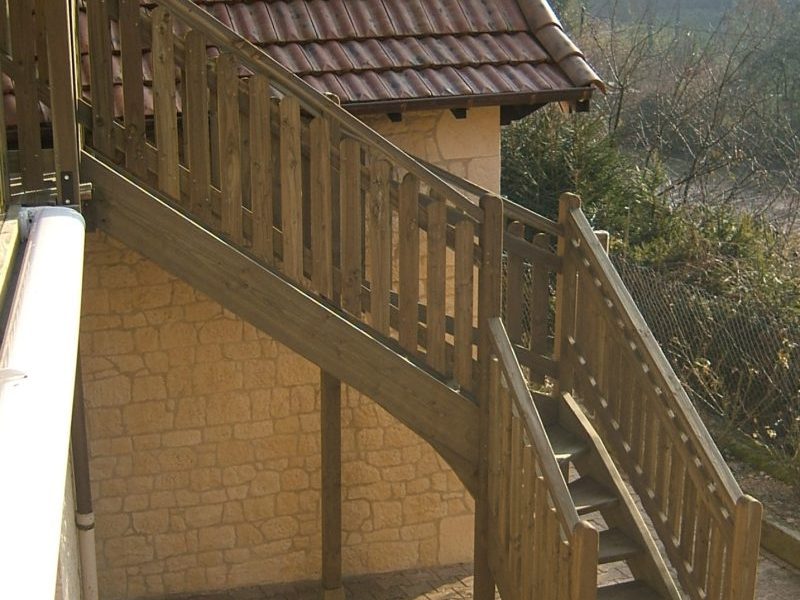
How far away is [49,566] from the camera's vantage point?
1.48m

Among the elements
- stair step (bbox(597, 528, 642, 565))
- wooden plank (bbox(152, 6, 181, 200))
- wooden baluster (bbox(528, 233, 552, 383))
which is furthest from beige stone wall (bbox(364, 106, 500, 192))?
stair step (bbox(597, 528, 642, 565))

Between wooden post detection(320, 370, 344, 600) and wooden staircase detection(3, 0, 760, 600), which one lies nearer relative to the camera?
wooden staircase detection(3, 0, 760, 600)

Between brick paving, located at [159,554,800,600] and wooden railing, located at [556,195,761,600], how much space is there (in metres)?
2.31

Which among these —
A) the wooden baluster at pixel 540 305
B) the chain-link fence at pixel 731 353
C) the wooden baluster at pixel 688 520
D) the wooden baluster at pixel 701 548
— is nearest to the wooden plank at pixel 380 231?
the wooden baluster at pixel 540 305

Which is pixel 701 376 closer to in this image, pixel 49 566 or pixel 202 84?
pixel 202 84

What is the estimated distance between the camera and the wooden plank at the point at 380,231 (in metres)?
5.45

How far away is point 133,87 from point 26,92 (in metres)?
0.48

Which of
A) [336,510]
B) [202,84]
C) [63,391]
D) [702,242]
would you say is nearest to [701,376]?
[702,242]

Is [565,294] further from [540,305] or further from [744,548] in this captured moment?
[744,548]

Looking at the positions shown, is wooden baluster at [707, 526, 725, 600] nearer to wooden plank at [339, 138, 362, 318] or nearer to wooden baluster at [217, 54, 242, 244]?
wooden plank at [339, 138, 362, 318]

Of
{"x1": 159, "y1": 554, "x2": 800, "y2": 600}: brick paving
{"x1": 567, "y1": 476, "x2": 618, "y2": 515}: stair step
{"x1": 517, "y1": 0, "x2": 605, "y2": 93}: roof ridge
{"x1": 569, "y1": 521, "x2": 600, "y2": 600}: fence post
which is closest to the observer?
{"x1": 569, "y1": 521, "x2": 600, "y2": 600}: fence post

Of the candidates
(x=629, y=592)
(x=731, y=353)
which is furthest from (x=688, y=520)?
(x=731, y=353)

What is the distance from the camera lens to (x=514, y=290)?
240 inches

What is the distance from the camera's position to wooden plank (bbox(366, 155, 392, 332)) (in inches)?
214
